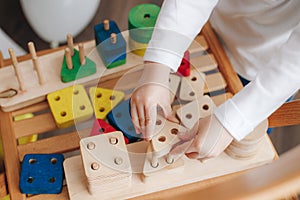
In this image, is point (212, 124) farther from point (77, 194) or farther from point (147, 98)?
point (77, 194)

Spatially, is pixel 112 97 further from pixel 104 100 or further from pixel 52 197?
pixel 52 197

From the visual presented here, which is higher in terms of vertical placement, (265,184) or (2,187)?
(265,184)

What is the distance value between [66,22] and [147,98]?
0.54 metres

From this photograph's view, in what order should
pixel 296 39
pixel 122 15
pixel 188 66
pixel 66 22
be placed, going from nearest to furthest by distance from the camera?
pixel 296 39
pixel 188 66
pixel 66 22
pixel 122 15

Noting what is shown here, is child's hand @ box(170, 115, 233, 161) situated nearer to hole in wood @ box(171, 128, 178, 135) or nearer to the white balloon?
hole in wood @ box(171, 128, 178, 135)

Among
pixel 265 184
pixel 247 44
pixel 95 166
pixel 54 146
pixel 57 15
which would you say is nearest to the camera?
pixel 265 184

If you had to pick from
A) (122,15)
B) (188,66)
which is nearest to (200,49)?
(188,66)

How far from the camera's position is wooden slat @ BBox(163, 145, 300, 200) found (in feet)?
0.85

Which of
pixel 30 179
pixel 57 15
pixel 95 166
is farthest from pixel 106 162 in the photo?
pixel 57 15

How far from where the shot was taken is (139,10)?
76 centimetres

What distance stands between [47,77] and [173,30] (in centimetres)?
21

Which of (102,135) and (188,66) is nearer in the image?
(102,135)

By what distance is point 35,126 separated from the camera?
2.32 feet

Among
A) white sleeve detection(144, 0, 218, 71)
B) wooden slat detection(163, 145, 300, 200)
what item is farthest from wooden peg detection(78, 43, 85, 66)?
wooden slat detection(163, 145, 300, 200)
